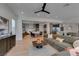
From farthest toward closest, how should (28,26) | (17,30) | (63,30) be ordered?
1. (28,26)
2. (17,30)
3. (63,30)

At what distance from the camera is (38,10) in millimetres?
6352

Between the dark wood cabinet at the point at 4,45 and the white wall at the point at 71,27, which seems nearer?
the dark wood cabinet at the point at 4,45

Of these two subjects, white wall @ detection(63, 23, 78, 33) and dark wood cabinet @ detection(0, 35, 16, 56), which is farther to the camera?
white wall @ detection(63, 23, 78, 33)

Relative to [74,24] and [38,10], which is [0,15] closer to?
[38,10]

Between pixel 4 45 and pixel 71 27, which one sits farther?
pixel 71 27

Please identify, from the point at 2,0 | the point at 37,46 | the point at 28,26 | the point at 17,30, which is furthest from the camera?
the point at 28,26

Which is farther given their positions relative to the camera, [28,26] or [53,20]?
[28,26]

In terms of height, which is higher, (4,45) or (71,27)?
(71,27)

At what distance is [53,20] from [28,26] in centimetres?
553

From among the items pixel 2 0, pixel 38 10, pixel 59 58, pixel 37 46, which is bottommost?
pixel 37 46

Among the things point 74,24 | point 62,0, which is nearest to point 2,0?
point 62,0

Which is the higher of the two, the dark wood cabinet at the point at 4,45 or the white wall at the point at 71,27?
the white wall at the point at 71,27

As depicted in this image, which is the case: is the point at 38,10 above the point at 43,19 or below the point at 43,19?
above

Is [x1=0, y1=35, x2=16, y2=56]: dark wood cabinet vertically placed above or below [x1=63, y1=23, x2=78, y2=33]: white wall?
below
